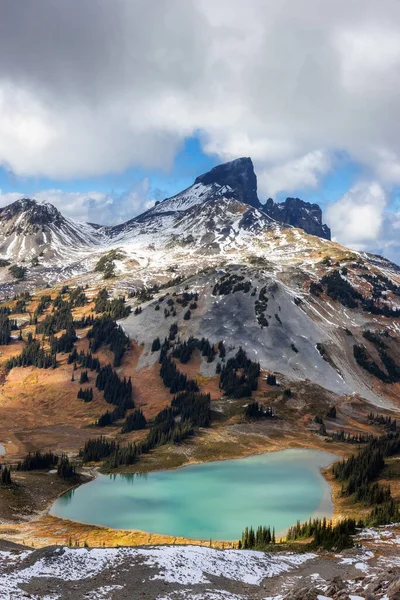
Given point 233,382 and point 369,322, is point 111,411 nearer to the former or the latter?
point 233,382

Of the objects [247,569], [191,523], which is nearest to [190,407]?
[191,523]

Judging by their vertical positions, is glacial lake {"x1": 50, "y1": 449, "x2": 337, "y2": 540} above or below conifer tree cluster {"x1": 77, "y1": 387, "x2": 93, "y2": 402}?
below

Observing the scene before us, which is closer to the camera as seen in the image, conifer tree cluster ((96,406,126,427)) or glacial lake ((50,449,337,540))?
glacial lake ((50,449,337,540))

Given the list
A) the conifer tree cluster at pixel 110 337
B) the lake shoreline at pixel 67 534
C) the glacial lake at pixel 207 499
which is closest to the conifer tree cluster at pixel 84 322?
the conifer tree cluster at pixel 110 337

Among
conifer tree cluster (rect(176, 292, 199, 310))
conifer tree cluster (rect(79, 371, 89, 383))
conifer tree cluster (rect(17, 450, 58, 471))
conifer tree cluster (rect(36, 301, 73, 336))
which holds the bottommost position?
conifer tree cluster (rect(17, 450, 58, 471))

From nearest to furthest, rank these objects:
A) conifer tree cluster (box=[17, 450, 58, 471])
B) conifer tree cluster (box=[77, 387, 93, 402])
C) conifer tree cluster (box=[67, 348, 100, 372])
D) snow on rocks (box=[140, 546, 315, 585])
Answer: snow on rocks (box=[140, 546, 315, 585]) → conifer tree cluster (box=[17, 450, 58, 471]) → conifer tree cluster (box=[77, 387, 93, 402]) → conifer tree cluster (box=[67, 348, 100, 372])

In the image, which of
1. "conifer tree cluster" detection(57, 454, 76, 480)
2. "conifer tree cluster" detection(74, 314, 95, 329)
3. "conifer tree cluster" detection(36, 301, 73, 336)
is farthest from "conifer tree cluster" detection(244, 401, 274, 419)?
"conifer tree cluster" detection(36, 301, 73, 336)

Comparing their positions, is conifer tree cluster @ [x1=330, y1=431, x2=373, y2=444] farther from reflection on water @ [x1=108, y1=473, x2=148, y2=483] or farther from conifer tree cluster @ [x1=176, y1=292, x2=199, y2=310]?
conifer tree cluster @ [x1=176, y1=292, x2=199, y2=310]
